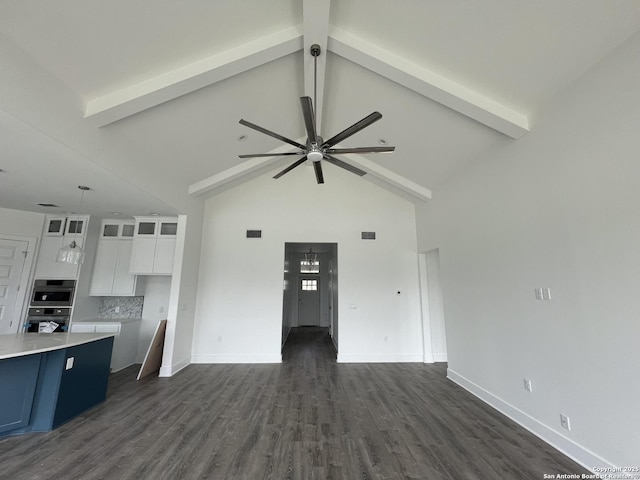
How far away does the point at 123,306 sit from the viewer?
17.5ft

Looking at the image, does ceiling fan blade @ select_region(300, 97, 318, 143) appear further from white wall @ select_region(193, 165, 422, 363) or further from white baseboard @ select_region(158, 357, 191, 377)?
white baseboard @ select_region(158, 357, 191, 377)

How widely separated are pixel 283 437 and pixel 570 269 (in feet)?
10.7

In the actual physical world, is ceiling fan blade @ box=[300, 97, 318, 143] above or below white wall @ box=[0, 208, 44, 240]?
above

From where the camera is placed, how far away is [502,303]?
330 cm

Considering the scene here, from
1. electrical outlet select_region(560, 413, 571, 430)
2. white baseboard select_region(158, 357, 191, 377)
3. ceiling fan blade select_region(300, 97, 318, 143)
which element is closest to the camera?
ceiling fan blade select_region(300, 97, 318, 143)

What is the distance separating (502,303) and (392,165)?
2934 millimetres

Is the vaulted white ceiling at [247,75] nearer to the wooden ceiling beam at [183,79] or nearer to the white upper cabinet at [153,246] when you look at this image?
the wooden ceiling beam at [183,79]

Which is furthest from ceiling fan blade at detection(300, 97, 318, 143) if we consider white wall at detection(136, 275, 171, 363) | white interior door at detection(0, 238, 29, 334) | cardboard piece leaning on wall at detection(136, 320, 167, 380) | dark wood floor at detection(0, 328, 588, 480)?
white interior door at detection(0, 238, 29, 334)

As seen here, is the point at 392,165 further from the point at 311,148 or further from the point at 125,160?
the point at 125,160

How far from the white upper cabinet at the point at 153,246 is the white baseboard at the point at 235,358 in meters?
1.88

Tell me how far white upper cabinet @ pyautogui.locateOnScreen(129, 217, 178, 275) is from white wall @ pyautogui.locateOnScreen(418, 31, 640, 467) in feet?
17.5

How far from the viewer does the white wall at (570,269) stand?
2008mm

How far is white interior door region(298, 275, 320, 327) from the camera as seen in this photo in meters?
10.6

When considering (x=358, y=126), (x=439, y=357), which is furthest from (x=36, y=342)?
(x=439, y=357)
